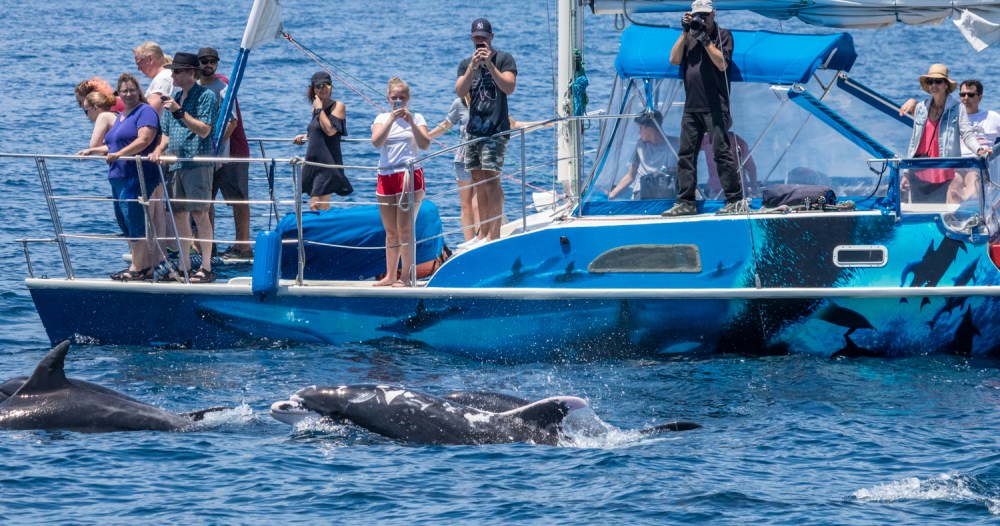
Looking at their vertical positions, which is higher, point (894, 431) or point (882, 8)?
point (882, 8)

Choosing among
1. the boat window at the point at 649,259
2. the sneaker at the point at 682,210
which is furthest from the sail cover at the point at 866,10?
the boat window at the point at 649,259

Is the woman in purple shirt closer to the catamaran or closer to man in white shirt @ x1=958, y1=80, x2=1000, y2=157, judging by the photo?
the catamaran

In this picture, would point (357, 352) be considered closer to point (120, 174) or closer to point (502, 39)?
point (120, 174)

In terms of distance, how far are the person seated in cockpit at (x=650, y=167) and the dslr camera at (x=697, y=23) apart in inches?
45.3

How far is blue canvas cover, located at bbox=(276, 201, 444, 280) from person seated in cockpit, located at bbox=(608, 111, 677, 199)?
A: 1878mm

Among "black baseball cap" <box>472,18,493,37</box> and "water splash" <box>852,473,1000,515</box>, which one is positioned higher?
"black baseball cap" <box>472,18,493,37</box>

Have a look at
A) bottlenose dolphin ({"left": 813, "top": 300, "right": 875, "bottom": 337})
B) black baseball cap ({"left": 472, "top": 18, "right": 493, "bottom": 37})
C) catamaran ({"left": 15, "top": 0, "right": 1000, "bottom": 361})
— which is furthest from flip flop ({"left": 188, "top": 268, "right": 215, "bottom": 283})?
bottlenose dolphin ({"left": 813, "top": 300, "right": 875, "bottom": 337})

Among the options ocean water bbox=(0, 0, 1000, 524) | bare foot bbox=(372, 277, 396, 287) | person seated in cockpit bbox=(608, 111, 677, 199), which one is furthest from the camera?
person seated in cockpit bbox=(608, 111, 677, 199)

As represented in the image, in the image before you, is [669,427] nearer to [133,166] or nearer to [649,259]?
[649,259]

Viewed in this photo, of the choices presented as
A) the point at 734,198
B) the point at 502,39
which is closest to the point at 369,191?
the point at 734,198

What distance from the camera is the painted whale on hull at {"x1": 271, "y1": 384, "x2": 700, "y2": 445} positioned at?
9875 mm

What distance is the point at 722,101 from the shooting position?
40.3 ft

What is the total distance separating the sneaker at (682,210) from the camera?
1242 cm

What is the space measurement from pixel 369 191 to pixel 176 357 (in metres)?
9.90
